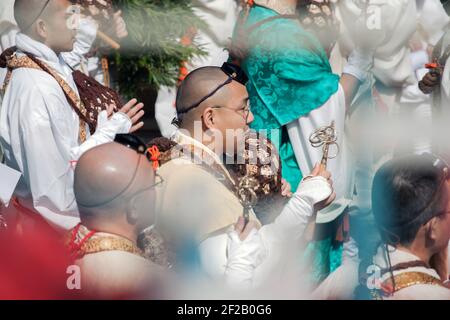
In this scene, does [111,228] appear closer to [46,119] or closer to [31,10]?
[46,119]

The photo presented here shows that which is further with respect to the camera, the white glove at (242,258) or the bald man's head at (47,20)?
the bald man's head at (47,20)

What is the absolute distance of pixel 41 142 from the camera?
3689mm

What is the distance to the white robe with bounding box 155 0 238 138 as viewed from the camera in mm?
5070

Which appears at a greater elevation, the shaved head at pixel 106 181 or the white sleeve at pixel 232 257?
the shaved head at pixel 106 181

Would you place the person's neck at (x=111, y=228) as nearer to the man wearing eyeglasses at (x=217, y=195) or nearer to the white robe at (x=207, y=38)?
the man wearing eyeglasses at (x=217, y=195)

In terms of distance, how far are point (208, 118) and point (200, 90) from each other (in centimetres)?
10

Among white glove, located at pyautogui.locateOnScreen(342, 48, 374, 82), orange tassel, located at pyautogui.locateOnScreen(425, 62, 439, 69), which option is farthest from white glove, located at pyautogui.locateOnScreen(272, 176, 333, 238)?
orange tassel, located at pyautogui.locateOnScreen(425, 62, 439, 69)

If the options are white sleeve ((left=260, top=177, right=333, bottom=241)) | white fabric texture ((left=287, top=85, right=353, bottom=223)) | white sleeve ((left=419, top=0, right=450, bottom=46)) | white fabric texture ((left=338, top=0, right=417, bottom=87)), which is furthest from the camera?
white sleeve ((left=419, top=0, right=450, bottom=46))

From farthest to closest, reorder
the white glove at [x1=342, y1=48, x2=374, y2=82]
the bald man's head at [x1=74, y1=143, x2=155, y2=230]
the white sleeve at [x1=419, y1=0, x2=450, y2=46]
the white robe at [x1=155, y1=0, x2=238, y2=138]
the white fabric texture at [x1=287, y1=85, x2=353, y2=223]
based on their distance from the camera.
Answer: the white sleeve at [x1=419, y1=0, x2=450, y2=46] → the white robe at [x1=155, y1=0, x2=238, y2=138] → the white glove at [x1=342, y1=48, x2=374, y2=82] → the white fabric texture at [x1=287, y1=85, x2=353, y2=223] → the bald man's head at [x1=74, y1=143, x2=155, y2=230]

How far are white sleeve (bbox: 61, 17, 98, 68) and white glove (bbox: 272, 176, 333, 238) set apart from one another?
1.30 meters

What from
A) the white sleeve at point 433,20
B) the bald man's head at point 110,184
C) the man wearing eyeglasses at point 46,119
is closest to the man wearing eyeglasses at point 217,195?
the bald man's head at point 110,184

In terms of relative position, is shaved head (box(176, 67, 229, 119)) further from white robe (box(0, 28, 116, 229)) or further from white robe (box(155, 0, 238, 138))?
white robe (box(155, 0, 238, 138))

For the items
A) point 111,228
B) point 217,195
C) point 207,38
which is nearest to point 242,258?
point 217,195

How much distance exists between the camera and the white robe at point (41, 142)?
3.69 meters
